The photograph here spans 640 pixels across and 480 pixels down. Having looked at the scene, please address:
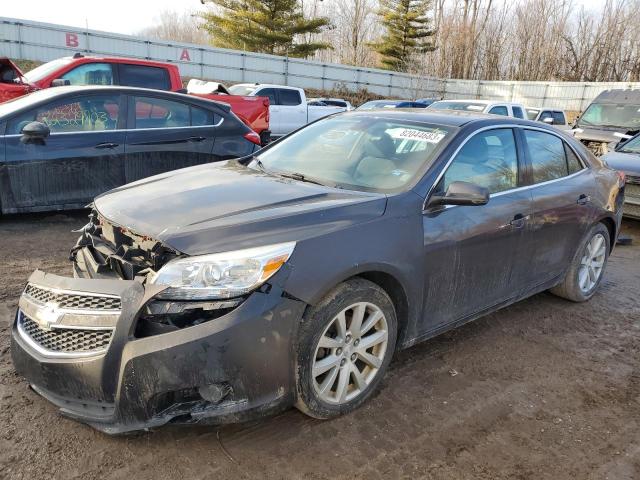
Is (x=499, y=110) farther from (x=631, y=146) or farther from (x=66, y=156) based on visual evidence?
(x=66, y=156)

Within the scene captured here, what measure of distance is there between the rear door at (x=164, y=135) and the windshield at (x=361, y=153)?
267 centimetres

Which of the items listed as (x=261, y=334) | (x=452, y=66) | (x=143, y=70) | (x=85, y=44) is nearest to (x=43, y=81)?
(x=143, y=70)

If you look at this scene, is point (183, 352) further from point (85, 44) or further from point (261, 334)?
point (85, 44)

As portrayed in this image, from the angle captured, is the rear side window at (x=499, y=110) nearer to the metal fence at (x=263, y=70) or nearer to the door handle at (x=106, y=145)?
the door handle at (x=106, y=145)

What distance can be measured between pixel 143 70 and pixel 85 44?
1937cm

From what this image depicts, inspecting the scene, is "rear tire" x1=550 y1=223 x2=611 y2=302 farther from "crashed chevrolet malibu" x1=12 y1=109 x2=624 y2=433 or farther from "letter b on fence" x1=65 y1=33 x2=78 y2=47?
"letter b on fence" x1=65 y1=33 x2=78 y2=47

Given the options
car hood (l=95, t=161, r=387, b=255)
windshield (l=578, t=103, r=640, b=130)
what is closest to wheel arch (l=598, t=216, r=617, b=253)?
car hood (l=95, t=161, r=387, b=255)

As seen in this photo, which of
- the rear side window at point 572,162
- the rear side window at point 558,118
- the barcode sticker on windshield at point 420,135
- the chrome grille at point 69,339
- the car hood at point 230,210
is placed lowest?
the chrome grille at point 69,339

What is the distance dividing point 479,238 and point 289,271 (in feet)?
4.95

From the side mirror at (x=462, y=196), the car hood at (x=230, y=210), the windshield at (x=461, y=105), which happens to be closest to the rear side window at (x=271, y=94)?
the windshield at (x=461, y=105)

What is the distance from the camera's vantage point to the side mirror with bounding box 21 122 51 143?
17.6ft

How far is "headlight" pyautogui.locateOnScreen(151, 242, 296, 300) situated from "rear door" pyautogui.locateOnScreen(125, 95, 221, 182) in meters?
4.18

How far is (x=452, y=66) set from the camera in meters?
39.9

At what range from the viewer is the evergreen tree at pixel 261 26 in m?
37.5
